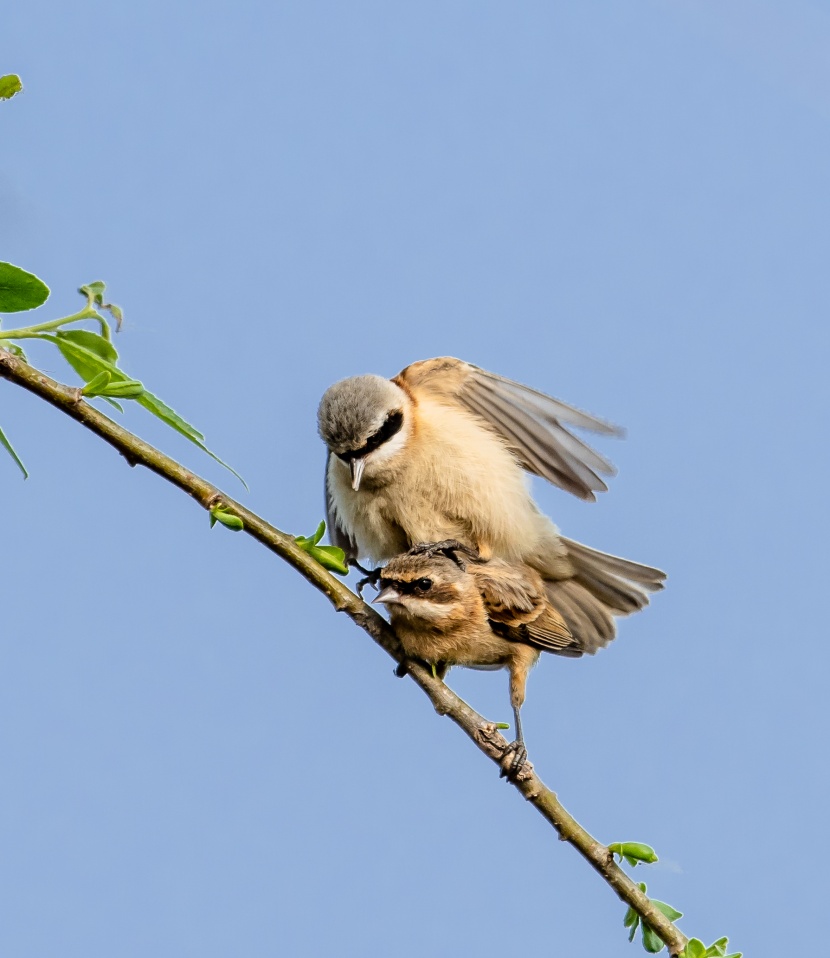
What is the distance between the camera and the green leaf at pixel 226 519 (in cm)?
297

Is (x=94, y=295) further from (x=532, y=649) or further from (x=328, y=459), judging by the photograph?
(x=328, y=459)

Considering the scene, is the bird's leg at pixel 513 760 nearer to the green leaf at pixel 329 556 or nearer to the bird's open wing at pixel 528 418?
the green leaf at pixel 329 556

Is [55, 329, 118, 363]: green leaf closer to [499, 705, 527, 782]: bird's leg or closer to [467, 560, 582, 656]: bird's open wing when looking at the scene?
[499, 705, 527, 782]: bird's leg

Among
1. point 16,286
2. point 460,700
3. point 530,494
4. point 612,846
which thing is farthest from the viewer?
point 530,494

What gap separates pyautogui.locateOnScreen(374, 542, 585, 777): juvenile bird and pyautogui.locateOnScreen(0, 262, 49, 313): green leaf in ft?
6.31

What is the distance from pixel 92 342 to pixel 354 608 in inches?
48.4

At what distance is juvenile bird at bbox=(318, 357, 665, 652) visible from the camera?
567 cm

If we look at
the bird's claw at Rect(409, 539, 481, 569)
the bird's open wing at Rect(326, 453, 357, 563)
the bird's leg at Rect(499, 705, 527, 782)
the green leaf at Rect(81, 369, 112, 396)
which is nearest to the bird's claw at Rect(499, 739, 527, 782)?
the bird's leg at Rect(499, 705, 527, 782)

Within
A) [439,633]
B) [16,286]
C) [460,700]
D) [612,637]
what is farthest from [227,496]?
[612,637]

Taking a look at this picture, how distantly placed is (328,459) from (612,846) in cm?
338

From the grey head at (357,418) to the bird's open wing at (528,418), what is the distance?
A: 1.71 ft

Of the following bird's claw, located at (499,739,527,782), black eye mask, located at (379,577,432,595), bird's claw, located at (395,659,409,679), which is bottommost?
bird's claw, located at (499,739,527,782)

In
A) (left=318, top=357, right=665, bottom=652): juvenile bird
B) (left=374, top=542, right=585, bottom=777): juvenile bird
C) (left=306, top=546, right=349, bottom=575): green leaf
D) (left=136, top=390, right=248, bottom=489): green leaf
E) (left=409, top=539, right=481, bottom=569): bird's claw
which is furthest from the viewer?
(left=318, top=357, right=665, bottom=652): juvenile bird

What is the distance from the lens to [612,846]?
338 centimetres
